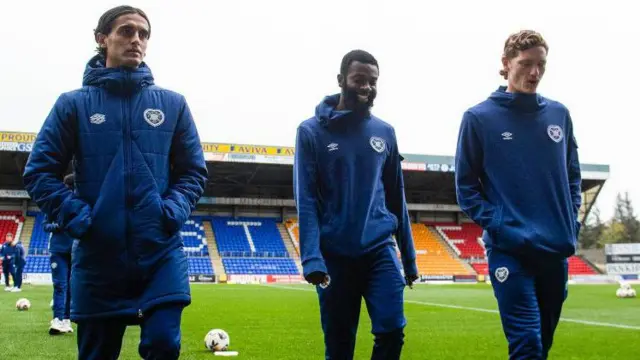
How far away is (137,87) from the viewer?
360 centimetres

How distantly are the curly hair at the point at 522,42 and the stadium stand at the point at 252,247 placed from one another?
36.5 meters

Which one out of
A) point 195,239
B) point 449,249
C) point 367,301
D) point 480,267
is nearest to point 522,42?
point 367,301

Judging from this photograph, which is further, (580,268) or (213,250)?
(580,268)

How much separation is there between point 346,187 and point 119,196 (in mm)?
1420

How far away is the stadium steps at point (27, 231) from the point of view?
39116mm

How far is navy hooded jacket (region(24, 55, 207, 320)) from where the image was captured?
11.0 feet

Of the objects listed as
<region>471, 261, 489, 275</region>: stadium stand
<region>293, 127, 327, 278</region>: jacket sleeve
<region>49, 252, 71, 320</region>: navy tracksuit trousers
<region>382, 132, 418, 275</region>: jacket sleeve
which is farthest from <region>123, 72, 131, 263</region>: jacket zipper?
<region>471, 261, 489, 275</region>: stadium stand

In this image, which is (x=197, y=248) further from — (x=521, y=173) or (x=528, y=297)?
(x=528, y=297)

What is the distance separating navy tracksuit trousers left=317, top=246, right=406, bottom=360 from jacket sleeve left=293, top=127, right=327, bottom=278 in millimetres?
210

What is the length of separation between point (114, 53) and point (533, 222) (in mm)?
2415

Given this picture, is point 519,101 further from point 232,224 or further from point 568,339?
A: point 232,224

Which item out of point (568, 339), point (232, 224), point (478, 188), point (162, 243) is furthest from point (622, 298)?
point (232, 224)

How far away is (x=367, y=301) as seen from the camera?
13.8 ft

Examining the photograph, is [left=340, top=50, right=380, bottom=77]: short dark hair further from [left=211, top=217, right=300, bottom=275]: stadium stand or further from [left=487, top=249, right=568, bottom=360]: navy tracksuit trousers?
[left=211, top=217, right=300, bottom=275]: stadium stand
